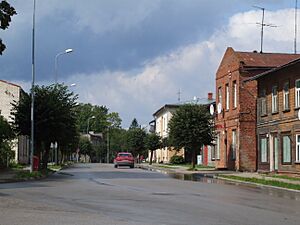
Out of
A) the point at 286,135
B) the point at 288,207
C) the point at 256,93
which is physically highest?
the point at 256,93

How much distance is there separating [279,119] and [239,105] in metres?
7.73

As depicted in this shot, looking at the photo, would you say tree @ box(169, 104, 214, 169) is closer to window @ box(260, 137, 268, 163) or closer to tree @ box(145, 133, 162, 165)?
window @ box(260, 137, 268, 163)

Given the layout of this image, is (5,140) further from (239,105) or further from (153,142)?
(153,142)

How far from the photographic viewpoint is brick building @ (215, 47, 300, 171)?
4469cm

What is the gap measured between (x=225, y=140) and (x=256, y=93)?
6295mm

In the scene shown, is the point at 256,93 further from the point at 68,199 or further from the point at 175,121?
the point at 68,199

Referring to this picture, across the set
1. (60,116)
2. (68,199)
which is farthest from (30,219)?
(60,116)

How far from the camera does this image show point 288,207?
16.9m

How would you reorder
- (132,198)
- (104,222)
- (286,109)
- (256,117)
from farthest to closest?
(256,117)
(286,109)
(132,198)
(104,222)

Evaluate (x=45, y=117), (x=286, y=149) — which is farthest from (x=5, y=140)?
(x=286, y=149)

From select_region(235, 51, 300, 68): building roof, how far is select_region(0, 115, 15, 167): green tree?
1845 cm

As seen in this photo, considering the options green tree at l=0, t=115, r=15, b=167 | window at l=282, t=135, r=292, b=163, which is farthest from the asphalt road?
green tree at l=0, t=115, r=15, b=167

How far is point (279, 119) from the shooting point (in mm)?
37156

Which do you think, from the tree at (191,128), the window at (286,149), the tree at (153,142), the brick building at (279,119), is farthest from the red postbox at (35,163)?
the tree at (153,142)
